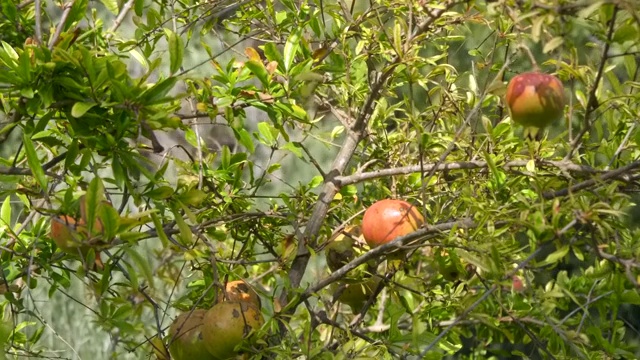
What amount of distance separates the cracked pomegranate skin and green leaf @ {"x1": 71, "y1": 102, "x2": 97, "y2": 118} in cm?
51

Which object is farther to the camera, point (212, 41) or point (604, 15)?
point (212, 41)

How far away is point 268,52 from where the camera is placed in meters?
1.43

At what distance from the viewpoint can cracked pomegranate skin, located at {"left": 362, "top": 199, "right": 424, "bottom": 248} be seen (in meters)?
1.43

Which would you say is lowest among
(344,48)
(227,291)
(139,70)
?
(139,70)

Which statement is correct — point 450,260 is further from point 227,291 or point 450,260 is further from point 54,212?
point 54,212

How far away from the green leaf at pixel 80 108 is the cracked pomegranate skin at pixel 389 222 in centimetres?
51

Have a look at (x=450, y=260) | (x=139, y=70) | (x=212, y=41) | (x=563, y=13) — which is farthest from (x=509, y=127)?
(x=139, y=70)

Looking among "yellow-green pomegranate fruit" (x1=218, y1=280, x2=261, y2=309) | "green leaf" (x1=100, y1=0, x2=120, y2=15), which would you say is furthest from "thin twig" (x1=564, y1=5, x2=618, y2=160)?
"green leaf" (x1=100, y1=0, x2=120, y2=15)

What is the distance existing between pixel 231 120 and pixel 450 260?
483 mm

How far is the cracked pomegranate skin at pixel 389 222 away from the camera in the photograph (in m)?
1.43

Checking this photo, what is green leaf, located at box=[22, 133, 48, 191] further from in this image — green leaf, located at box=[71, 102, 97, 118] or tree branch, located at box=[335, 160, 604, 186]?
tree branch, located at box=[335, 160, 604, 186]

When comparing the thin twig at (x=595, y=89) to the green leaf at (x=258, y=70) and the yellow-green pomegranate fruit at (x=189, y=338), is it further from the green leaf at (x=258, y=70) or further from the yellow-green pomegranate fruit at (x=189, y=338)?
the yellow-green pomegranate fruit at (x=189, y=338)

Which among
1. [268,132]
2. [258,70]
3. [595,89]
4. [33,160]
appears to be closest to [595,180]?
[595,89]

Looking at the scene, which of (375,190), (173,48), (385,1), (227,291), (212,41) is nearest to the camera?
(173,48)
